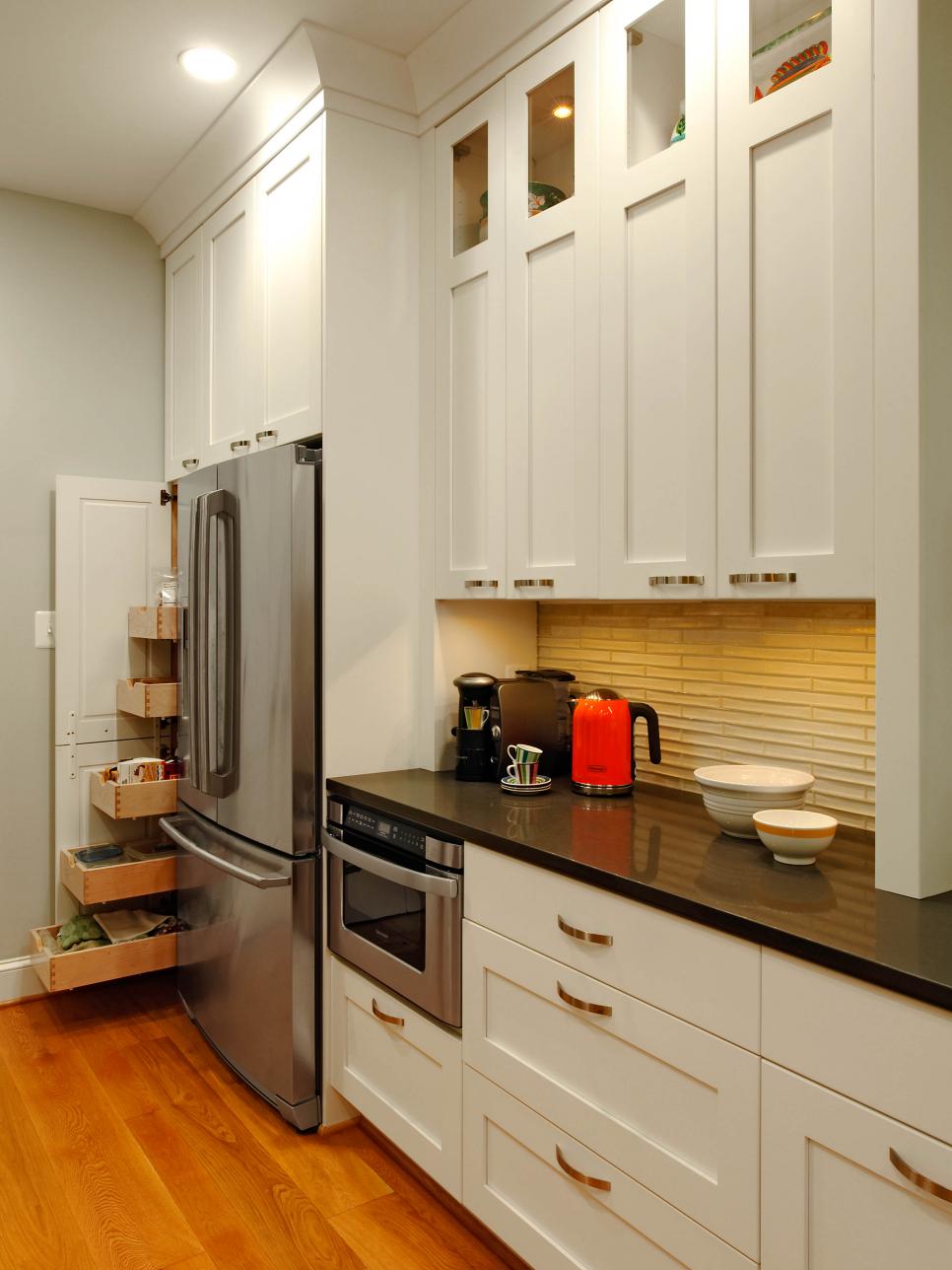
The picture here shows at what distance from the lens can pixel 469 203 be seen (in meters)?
2.32

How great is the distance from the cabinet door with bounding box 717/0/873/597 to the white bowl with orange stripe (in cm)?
39

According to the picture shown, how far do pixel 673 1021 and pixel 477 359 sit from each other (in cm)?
157

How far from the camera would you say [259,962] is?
96.0 inches

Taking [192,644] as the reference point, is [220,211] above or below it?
above

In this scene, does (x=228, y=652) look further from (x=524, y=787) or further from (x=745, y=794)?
(x=745, y=794)

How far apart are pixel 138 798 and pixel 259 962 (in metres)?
0.81

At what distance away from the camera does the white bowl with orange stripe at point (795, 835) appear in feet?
4.97

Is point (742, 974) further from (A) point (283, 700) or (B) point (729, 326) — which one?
(A) point (283, 700)

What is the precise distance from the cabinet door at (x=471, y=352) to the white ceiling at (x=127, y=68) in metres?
0.29

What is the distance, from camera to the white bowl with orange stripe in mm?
1514

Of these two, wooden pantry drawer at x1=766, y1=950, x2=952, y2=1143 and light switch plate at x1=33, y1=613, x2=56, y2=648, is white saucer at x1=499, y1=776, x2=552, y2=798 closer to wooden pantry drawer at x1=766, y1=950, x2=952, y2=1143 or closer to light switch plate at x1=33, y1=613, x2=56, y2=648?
wooden pantry drawer at x1=766, y1=950, x2=952, y2=1143

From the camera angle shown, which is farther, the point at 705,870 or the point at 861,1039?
the point at 705,870

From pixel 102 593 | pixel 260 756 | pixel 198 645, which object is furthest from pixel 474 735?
pixel 102 593

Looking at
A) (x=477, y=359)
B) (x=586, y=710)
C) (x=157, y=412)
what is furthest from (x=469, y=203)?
(x=157, y=412)
